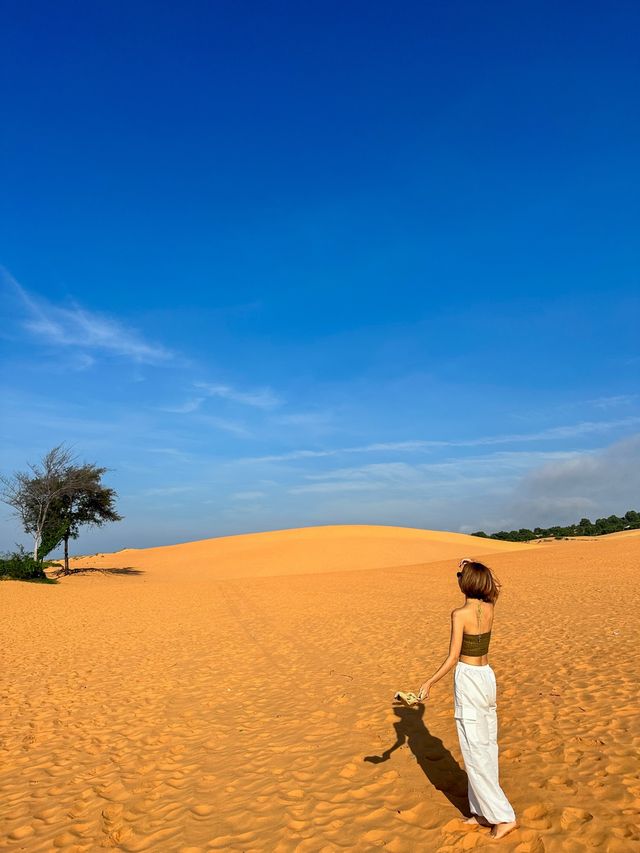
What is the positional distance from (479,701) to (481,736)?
285 millimetres

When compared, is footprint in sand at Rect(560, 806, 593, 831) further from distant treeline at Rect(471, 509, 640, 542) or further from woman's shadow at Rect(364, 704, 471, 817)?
distant treeline at Rect(471, 509, 640, 542)

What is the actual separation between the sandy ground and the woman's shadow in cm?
3

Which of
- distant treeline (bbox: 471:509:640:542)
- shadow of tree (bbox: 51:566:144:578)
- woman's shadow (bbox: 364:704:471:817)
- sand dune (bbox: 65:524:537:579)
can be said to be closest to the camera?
woman's shadow (bbox: 364:704:471:817)

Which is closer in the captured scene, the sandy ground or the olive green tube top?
the olive green tube top

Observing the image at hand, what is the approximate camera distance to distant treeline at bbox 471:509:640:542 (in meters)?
84.9

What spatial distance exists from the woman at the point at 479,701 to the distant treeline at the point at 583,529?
84.2 metres

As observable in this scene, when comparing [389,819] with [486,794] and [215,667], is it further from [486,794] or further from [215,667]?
[215,667]

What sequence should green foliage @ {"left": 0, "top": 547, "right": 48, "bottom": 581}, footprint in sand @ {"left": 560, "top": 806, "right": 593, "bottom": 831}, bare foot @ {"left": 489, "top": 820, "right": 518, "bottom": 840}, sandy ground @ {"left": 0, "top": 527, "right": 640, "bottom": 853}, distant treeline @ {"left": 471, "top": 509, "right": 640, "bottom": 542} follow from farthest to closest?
distant treeline @ {"left": 471, "top": 509, "right": 640, "bottom": 542} < green foliage @ {"left": 0, "top": 547, "right": 48, "bottom": 581} < sandy ground @ {"left": 0, "top": 527, "right": 640, "bottom": 853} < footprint in sand @ {"left": 560, "top": 806, "right": 593, "bottom": 831} < bare foot @ {"left": 489, "top": 820, "right": 518, "bottom": 840}

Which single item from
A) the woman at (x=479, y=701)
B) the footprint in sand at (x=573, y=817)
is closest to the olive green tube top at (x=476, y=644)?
the woman at (x=479, y=701)

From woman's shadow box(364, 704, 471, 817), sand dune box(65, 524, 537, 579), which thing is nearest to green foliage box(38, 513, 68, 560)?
sand dune box(65, 524, 537, 579)

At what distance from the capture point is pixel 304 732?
807 cm

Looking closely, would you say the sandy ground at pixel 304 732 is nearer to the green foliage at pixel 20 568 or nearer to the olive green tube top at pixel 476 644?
the olive green tube top at pixel 476 644

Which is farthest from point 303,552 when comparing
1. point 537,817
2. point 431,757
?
point 537,817

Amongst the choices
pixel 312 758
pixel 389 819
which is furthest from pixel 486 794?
pixel 312 758
